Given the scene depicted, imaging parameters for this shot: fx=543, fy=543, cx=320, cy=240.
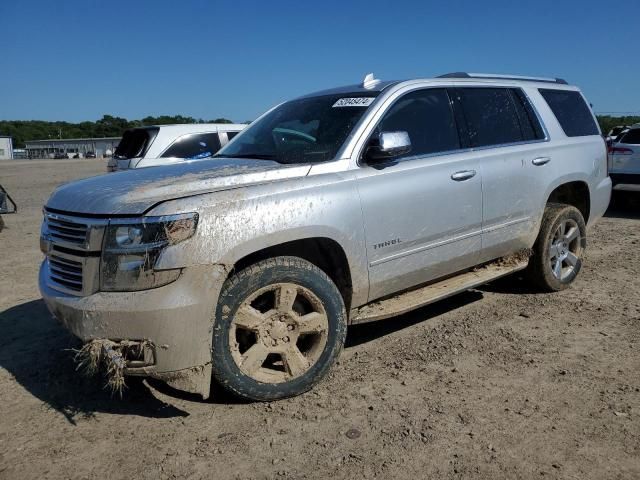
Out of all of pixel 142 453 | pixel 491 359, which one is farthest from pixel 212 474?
pixel 491 359

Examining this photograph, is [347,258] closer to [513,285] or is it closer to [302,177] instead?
[302,177]

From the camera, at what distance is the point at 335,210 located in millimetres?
3312

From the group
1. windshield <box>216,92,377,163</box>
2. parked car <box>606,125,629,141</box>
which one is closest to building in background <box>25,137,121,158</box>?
parked car <box>606,125,629,141</box>

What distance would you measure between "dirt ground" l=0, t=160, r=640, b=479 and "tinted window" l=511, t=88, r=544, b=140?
1.58m


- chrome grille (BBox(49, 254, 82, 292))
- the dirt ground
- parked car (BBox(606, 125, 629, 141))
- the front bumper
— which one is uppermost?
parked car (BBox(606, 125, 629, 141))

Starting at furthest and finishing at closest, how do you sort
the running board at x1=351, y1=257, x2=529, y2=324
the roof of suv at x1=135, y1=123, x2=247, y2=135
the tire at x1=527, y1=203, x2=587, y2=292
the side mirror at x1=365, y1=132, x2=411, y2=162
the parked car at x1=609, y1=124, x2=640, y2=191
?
the parked car at x1=609, y1=124, x2=640, y2=191, the roof of suv at x1=135, y1=123, x2=247, y2=135, the tire at x1=527, y1=203, x2=587, y2=292, the running board at x1=351, y1=257, x2=529, y2=324, the side mirror at x1=365, y1=132, x2=411, y2=162

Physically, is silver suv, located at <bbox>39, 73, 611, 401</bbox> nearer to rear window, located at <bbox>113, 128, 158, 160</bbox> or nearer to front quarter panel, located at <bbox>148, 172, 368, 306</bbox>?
front quarter panel, located at <bbox>148, 172, 368, 306</bbox>

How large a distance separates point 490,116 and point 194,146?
20.8ft

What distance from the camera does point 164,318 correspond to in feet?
9.04

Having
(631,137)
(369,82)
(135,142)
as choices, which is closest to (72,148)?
(135,142)

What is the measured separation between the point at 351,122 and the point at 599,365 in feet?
7.67

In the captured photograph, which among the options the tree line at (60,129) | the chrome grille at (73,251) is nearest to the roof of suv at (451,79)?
the chrome grille at (73,251)

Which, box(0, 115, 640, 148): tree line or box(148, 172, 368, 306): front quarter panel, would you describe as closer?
box(148, 172, 368, 306): front quarter panel

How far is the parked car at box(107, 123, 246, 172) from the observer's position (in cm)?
929
